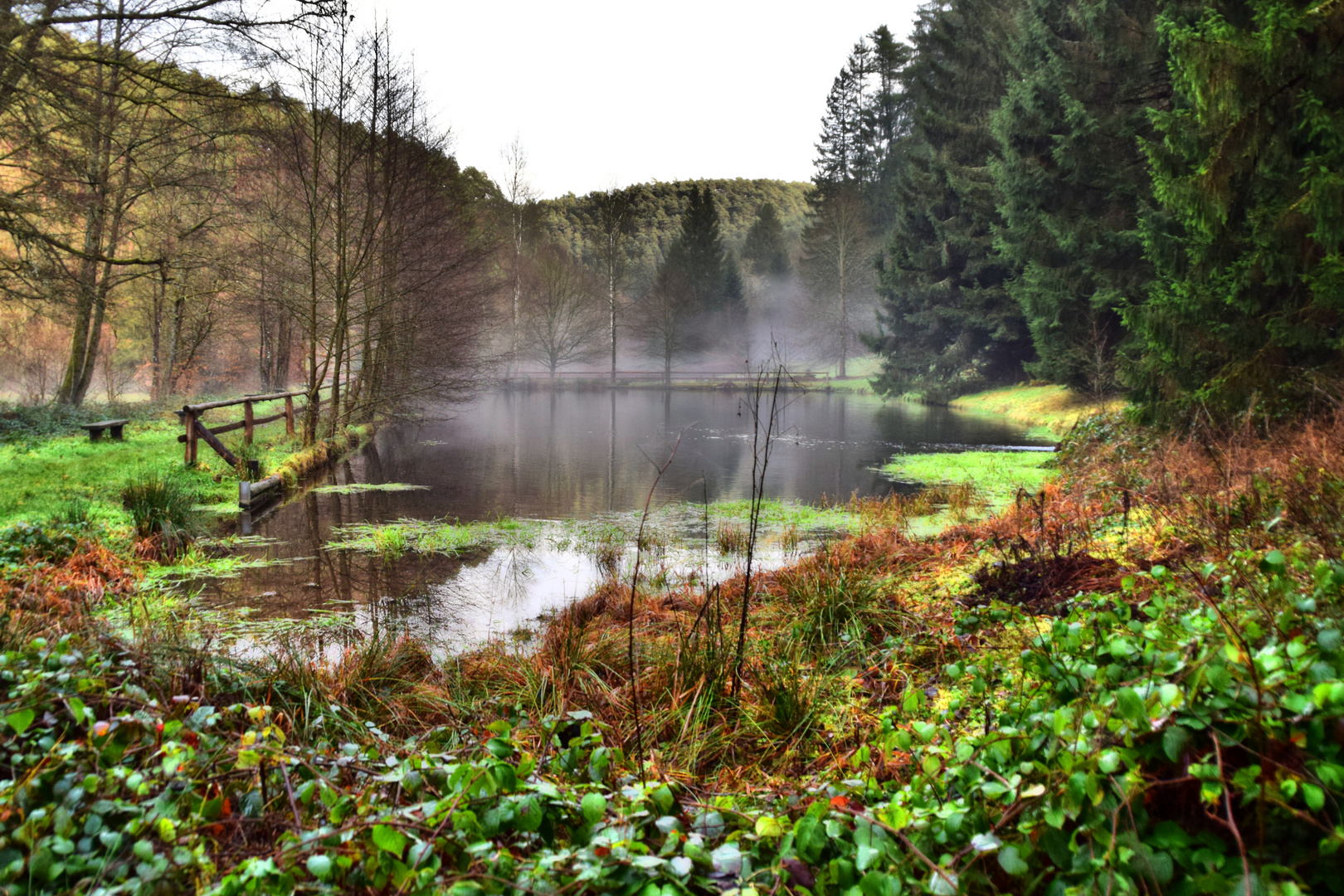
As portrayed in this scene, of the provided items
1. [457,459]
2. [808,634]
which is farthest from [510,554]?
[457,459]

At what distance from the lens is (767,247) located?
6347 centimetres

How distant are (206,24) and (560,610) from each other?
7.85 metres

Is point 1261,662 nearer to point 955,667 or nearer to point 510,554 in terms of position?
point 955,667

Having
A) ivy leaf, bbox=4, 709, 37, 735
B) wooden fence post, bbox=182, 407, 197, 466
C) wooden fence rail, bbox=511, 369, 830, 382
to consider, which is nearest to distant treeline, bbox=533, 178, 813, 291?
wooden fence rail, bbox=511, 369, 830, 382

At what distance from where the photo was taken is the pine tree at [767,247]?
6244 cm

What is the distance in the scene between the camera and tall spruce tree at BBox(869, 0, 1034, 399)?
2739cm

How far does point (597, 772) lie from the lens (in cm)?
225

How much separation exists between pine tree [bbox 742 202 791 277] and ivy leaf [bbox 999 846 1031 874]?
6284 centimetres

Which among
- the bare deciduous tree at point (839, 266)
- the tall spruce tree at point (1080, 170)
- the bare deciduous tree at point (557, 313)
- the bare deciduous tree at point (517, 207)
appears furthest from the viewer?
the bare deciduous tree at point (839, 266)

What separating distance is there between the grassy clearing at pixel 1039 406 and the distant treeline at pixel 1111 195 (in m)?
0.89

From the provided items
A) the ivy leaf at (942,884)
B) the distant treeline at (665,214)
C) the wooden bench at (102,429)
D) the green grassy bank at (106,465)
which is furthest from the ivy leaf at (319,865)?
the distant treeline at (665,214)

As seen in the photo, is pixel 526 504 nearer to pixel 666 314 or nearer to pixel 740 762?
pixel 740 762

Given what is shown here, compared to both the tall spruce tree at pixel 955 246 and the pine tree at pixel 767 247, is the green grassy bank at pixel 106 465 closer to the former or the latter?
the tall spruce tree at pixel 955 246

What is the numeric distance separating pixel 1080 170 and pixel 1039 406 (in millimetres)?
6911
